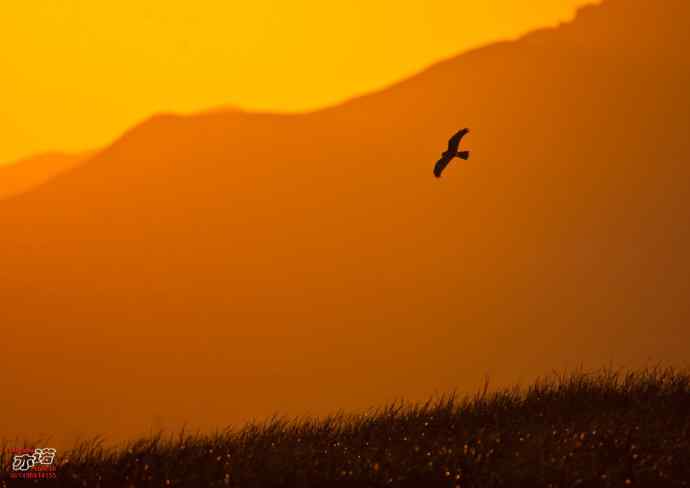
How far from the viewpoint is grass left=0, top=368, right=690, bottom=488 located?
845 cm

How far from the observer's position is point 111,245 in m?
115

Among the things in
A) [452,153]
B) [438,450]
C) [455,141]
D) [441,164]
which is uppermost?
[455,141]

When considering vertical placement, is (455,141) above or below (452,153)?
above

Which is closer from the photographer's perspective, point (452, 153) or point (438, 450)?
point (438, 450)

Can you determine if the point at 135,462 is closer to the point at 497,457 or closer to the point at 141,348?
the point at 497,457

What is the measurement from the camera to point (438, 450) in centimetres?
923

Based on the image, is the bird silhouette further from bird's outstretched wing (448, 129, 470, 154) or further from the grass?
the grass

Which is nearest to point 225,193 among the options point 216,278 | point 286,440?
point 216,278

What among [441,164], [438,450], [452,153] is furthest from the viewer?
[452,153]

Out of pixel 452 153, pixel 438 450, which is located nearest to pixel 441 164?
pixel 452 153

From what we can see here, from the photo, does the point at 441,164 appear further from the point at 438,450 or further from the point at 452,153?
the point at 438,450

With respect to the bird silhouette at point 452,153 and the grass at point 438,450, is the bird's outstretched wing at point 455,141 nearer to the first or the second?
the bird silhouette at point 452,153

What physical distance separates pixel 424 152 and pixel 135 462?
11497 centimetres

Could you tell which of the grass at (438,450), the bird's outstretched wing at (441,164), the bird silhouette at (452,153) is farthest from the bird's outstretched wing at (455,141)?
the grass at (438,450)
